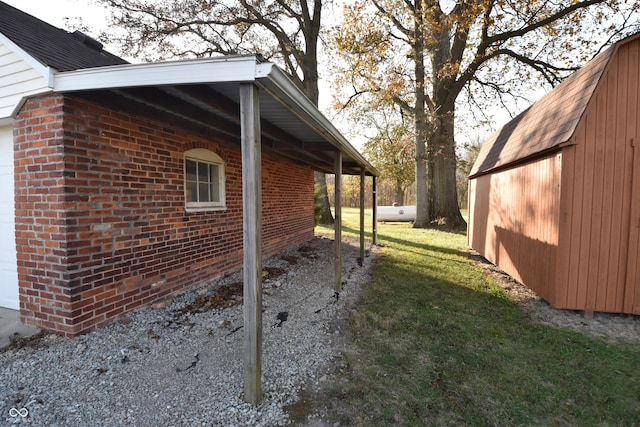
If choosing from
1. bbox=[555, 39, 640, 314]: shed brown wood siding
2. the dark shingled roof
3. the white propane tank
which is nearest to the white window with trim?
the dark shingled roof

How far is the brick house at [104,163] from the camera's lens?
2303 millimetres

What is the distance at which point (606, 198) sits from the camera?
4.10 metres

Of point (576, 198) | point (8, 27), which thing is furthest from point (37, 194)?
point (576, 198)

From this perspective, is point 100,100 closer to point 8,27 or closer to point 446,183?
point 8,27

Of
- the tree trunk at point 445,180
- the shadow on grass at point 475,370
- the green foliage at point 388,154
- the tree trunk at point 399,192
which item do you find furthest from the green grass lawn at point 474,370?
the tree trunk at point 399,192

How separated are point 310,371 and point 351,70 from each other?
13.4 metres

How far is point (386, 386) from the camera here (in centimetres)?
257

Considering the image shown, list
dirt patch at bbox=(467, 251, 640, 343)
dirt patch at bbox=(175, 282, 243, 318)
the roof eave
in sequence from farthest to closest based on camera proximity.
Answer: dirt patch at bbox=(175, 282, 243, 318) → dirt patch at bbox=(467, 251, 640, 343) → the roof eave

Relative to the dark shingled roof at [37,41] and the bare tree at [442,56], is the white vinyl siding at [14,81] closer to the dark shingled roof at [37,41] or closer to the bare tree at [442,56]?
the dark shingled roof at [37,41]

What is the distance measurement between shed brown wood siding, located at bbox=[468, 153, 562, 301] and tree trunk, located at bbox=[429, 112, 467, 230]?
565 centimetres

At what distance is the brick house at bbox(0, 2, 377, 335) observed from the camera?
2.30 meters

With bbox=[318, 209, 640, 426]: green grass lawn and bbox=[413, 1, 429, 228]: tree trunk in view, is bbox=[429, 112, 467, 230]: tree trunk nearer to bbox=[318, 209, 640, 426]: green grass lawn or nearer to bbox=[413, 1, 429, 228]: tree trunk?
bbox=[413, 1, 429, 228]: tree trunk

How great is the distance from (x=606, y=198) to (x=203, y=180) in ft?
19.1

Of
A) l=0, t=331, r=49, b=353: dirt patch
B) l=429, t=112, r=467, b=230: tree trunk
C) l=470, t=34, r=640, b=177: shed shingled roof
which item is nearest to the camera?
l=0, t=331, r=49, b=353: dirt patch
